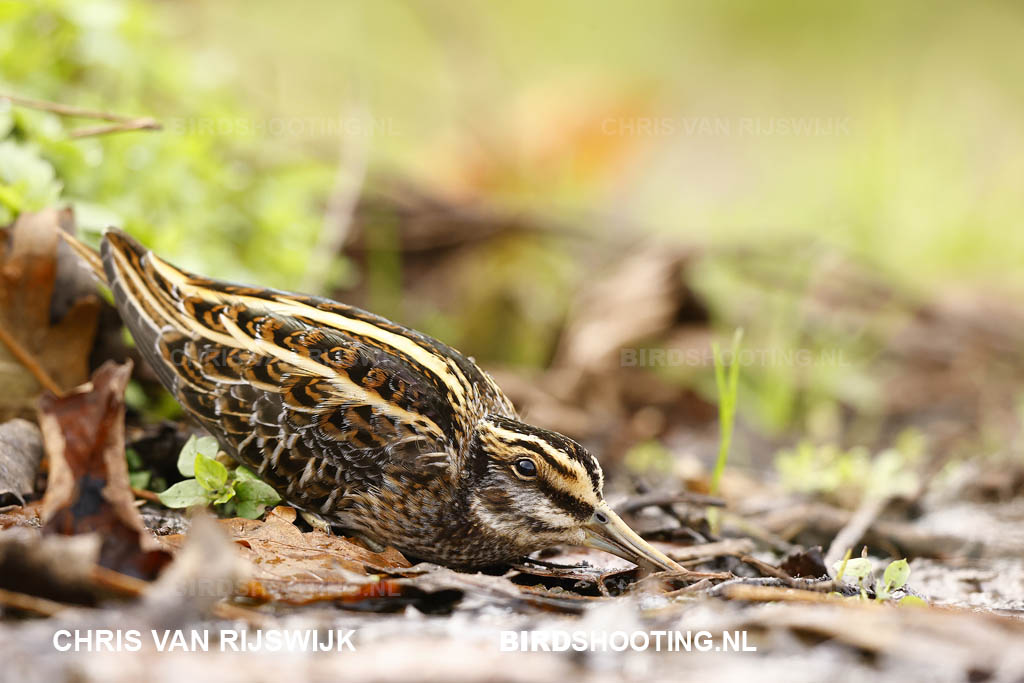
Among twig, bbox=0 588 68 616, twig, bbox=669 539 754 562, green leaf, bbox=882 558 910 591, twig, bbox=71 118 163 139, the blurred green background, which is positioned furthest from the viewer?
the blurred green background

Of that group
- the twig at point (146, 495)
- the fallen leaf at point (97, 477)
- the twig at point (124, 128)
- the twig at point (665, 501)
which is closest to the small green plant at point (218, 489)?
the twig at point (146, 495)

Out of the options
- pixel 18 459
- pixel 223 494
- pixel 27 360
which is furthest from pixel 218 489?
pixel 27 360

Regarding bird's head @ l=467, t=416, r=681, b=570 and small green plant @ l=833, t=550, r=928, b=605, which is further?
bird's head @ l=467, t=416, r=681, b=570

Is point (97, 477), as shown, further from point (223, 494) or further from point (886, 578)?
point (886, 578)

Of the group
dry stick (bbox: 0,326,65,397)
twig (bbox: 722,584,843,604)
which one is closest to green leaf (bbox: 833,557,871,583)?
twig (bbox: 722,584,843,604)

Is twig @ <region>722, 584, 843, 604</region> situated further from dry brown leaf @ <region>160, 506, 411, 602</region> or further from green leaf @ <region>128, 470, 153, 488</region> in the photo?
green leaf @ <region>128, 470, 153, 488</region>

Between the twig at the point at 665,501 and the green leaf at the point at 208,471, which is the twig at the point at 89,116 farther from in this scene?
the twig at the point at 665,501

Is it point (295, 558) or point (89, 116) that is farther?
point (89, 116)
